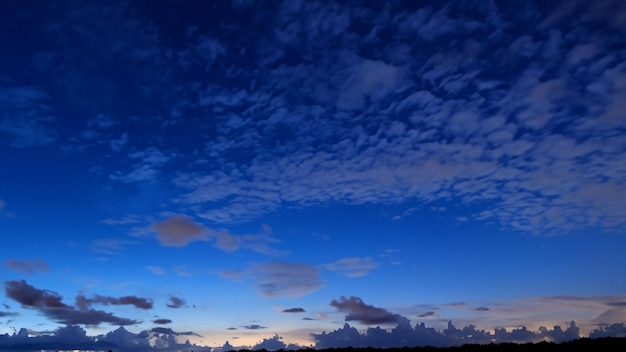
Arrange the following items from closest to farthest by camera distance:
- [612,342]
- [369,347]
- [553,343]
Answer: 1. [612,342]
2. [553,343]
3. [369,347]

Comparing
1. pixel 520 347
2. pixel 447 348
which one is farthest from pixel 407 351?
pixel 520 347

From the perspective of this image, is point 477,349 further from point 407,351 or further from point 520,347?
point 407,351

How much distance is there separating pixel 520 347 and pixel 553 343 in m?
2.89

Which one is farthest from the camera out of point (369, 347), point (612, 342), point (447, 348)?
point (369, 347)

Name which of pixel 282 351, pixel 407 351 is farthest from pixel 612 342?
pixel 282 351

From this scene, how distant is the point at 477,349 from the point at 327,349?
16.7 metres

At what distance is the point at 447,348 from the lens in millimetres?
48719

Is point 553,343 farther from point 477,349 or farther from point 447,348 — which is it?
point 447,348

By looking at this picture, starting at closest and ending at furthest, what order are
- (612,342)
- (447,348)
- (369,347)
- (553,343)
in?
(612,342) → (553,343) → (447,348) → (369,347)

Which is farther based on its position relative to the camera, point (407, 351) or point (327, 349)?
point (327, 349)

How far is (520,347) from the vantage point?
146ft

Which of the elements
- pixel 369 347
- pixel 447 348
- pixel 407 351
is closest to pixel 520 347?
pixel 447 348

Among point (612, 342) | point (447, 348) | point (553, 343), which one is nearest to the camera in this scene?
point (612, 342)

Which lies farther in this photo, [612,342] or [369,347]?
[369,347]
